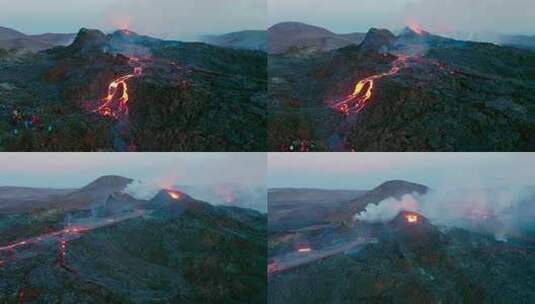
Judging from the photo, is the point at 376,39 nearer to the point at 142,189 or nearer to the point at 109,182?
the point at 142,189

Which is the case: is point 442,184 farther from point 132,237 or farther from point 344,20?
point 132,237

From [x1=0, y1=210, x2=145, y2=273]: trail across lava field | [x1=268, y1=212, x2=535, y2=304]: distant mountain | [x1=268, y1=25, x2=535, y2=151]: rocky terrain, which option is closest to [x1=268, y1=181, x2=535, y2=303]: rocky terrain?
[x1=268, y1=212, x2=535, y2=304]: distant mountain

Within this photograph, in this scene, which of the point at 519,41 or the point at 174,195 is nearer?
the point at 519,41

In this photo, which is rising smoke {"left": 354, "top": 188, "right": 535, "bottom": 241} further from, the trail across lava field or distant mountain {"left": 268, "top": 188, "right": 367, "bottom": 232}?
the trail across lava field

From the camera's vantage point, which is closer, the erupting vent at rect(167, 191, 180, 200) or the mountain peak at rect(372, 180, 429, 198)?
the mountain peak at rect(372, 180, 429, 198)

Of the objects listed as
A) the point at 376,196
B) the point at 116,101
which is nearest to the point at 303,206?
the point at 376,196

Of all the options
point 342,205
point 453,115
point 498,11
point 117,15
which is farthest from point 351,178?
point 117,15
